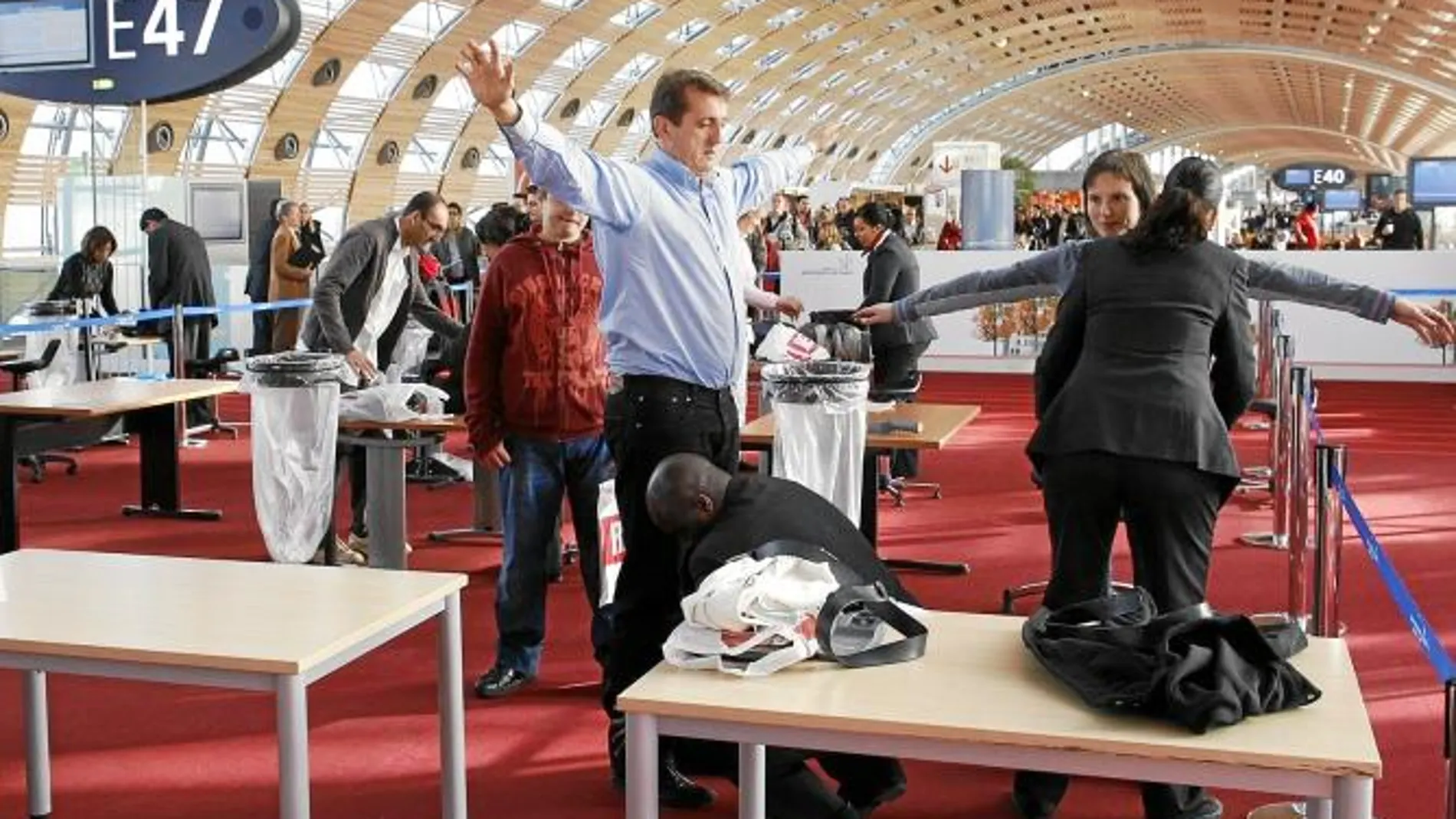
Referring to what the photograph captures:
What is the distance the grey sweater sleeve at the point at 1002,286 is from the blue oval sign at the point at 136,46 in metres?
4.32

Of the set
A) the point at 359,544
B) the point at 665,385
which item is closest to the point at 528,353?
the point at 665,385

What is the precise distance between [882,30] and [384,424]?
1345 inches

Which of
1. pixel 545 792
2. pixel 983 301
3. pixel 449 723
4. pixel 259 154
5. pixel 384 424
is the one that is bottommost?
pixel 545 792

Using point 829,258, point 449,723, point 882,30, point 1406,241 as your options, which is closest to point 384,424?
point 449,723

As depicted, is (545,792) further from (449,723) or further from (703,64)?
(703,64)

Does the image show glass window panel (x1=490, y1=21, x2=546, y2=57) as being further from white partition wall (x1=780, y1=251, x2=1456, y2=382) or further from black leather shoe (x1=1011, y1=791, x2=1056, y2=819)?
black leather shoe (x1=1011, y1=791, x2=1056, y2=819)

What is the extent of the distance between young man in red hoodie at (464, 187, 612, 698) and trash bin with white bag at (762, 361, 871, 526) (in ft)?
3.45

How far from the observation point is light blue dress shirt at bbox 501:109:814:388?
3.71 metres

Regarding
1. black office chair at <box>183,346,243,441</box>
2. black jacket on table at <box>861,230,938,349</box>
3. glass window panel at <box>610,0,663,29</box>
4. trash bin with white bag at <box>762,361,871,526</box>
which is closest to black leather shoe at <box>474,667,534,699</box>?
trash bin with white bag at <box>762,361,871,526</box>

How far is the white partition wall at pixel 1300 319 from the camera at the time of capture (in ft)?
46.4

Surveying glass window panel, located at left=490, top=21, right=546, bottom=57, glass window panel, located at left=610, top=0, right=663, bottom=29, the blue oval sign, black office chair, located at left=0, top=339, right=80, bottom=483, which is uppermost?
glass window panel, located at left=610, top=0, right=663, bottom=29

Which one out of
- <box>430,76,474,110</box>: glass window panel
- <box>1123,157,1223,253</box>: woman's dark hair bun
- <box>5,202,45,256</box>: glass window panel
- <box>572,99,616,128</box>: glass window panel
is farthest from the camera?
<box>572,99,616,128</box>: glass window panel

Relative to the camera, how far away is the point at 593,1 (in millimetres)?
28500

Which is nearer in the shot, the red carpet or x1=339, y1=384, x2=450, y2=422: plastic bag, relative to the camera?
the red carpet
